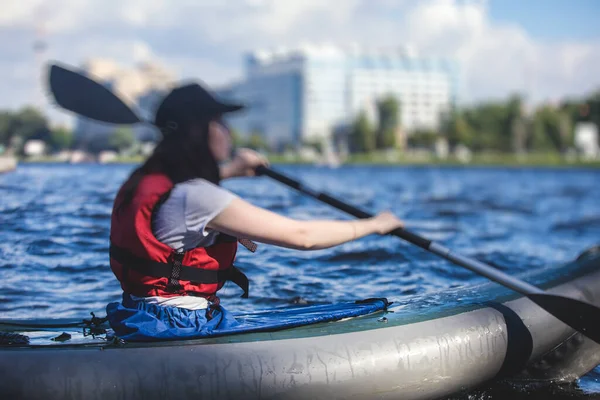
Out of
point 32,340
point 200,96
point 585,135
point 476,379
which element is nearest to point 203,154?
point 200,96

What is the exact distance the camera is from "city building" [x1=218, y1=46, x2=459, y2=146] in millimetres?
139625

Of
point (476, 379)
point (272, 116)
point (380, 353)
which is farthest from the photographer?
point (272, 116)

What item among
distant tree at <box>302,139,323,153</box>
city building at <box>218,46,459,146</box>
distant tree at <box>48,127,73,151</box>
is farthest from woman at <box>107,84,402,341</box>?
city building at <box>218,46,459,146</box>

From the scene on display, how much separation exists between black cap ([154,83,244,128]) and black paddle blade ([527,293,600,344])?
2412 mm

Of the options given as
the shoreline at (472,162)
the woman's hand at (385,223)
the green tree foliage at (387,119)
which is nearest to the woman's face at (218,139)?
the woman's hand at (385,223)

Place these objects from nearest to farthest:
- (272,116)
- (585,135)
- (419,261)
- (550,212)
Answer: (419,261) → (550,212) → (585,135) → (272,116)

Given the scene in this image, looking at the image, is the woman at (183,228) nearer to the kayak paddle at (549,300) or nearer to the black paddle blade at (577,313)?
the kayak paddle at (549,300)

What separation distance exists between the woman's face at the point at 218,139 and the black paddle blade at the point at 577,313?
227 cm

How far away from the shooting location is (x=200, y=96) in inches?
138

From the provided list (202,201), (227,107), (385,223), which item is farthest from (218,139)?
(385,223)

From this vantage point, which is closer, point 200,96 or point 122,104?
point 200,96

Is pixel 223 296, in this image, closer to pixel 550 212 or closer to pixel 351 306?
pixel 351 306

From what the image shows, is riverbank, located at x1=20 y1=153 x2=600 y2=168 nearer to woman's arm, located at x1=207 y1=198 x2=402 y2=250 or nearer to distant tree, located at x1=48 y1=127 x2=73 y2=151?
distant tree, located at x1=48 y1=127 x2=73 y2=151

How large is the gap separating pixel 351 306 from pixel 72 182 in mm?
3531
